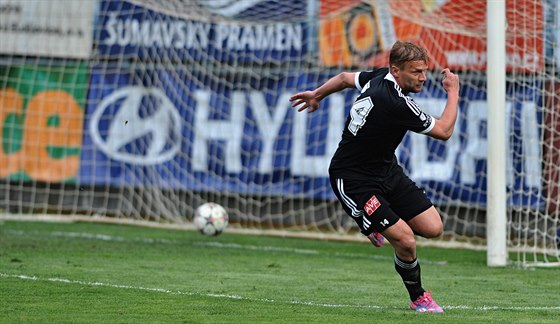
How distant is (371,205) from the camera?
771cm

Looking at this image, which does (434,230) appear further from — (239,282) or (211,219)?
(211,219)

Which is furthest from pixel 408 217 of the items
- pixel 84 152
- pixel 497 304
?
pixel 84 152

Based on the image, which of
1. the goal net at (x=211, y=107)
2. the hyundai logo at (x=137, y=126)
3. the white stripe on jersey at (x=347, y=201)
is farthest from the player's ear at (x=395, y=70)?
the hyundai logo at (x=137, y=126)

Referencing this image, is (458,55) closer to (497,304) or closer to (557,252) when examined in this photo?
(557,252)

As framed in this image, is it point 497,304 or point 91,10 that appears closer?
point 497,304

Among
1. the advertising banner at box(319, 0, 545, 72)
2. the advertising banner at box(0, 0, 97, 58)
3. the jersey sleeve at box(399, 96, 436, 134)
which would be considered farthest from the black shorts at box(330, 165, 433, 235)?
the advertising banner at box(0, 0, 97, 58)

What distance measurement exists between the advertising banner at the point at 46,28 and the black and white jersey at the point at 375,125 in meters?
9.64

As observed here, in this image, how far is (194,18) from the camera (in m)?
15.8

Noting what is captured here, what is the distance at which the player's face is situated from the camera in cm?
756

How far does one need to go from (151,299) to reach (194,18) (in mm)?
8291

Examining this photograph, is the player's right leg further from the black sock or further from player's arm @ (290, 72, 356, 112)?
player's arm @ (290, 72, 356, 112)

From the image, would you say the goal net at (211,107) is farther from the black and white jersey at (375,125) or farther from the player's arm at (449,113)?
the player's arm at (449,113)

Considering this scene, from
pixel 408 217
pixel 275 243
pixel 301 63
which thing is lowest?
pixel 275 243

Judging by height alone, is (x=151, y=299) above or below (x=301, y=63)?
below
